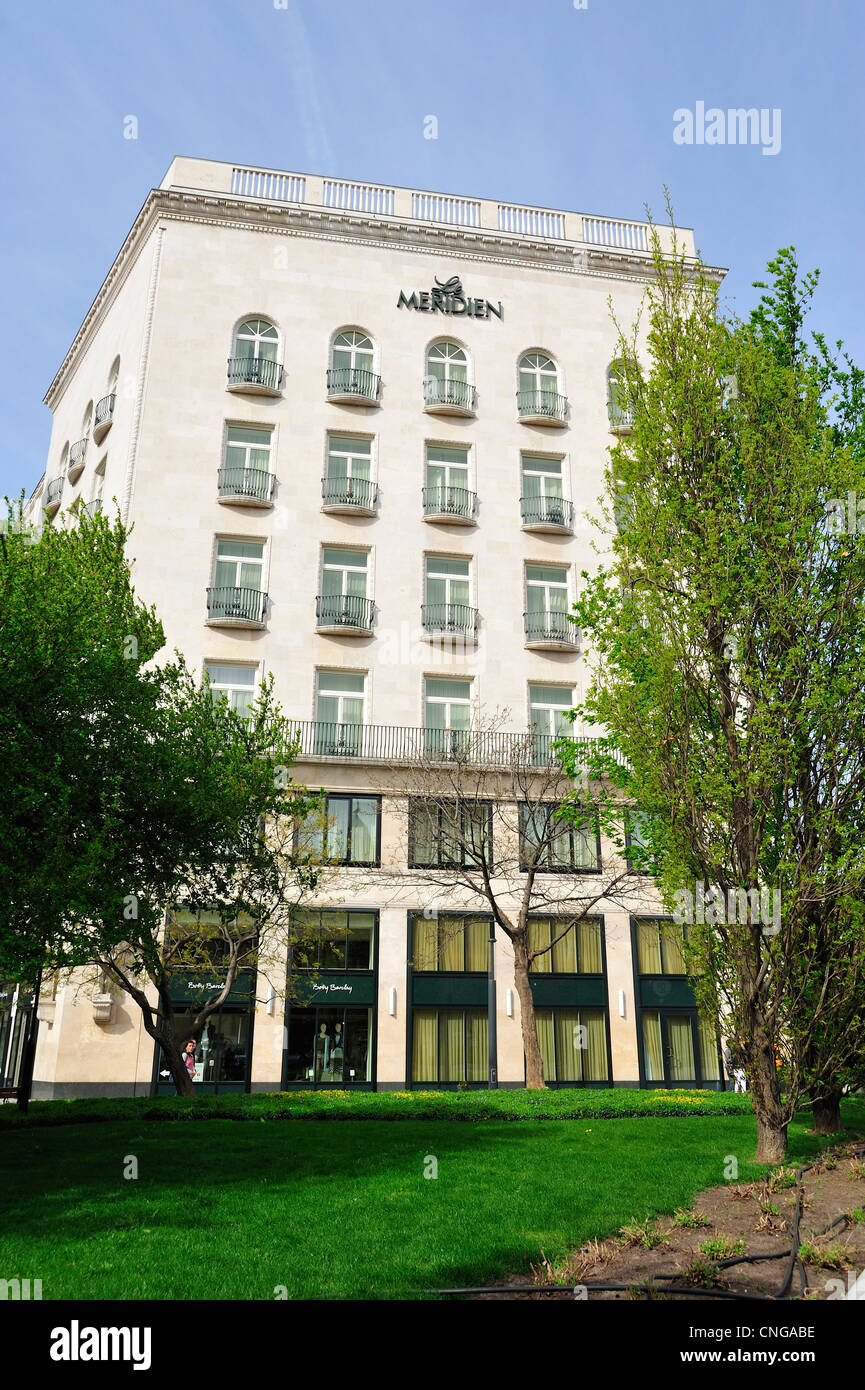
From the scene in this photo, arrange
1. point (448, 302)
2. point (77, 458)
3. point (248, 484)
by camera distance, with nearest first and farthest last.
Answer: point (248, 484)
point (448, 302)
point (77, 458)

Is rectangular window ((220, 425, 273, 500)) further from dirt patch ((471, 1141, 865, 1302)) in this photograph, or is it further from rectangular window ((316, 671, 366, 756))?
dirt patch ((471, 1141, 865, 1302))

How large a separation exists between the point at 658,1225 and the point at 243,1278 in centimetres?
424

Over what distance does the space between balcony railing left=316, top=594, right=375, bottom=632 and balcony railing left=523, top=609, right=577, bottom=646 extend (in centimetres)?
615

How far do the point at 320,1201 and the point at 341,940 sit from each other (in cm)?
2221

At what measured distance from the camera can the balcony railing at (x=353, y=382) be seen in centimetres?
3897

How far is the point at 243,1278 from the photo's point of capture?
787 cm

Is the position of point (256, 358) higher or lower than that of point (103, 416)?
higher

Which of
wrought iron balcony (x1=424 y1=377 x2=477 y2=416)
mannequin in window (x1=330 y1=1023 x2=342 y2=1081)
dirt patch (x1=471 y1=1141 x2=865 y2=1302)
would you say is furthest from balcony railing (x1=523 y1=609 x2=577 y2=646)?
dirt patch (x1=471 y1=1141 x2=865 y2=1302)

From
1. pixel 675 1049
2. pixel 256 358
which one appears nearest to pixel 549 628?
pixel 256 358

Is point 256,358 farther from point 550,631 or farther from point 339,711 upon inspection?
point 550,631

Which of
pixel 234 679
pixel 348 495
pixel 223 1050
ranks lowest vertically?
pixel 223 1050

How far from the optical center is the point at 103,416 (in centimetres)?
4109
